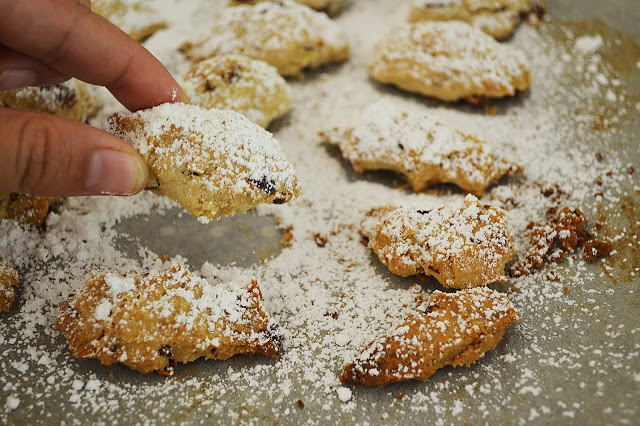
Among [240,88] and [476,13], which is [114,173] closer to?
[240,88]

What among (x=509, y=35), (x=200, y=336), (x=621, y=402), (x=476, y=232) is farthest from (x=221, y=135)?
(x=509, y=35)

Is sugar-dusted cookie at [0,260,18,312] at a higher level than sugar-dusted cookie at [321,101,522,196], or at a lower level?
lower

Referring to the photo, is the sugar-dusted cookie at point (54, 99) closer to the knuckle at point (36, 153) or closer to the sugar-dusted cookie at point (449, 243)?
the knuckle at point (36, 153)

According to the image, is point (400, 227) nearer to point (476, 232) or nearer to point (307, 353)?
point (476, 232)

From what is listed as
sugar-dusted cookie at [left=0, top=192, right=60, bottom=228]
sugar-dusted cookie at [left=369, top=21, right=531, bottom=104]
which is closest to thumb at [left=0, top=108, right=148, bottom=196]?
sugar-dusted cookie at [left=0, top=192, right=60, bottom=228]

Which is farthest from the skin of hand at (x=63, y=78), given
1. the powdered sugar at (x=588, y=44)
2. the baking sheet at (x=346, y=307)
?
the powdered sugar at (x=588, y=44)

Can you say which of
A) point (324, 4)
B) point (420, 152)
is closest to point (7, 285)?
point (420, 152)

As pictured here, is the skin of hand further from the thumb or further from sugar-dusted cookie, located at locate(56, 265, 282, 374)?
sugar-dusted cookie, located at locate(56, 265, 282, 374)
